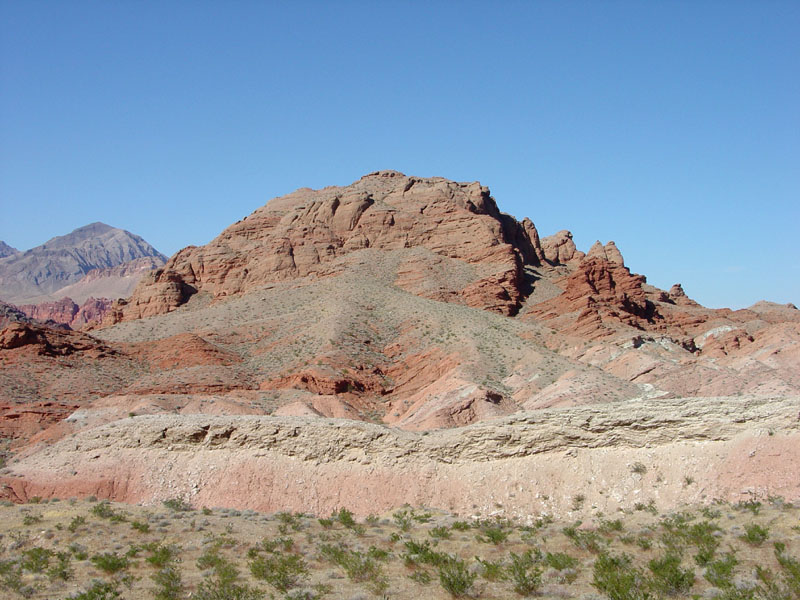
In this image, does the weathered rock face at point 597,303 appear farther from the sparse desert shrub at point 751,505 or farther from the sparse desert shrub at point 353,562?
the sparse desert shrub at point 353,562

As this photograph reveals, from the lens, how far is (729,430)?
1641cm

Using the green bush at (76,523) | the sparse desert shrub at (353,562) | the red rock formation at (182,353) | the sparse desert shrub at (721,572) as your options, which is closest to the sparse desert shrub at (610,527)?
Answer: the sparse desert shrub at (721,572)

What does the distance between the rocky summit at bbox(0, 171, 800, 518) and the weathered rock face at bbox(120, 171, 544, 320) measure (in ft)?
0.90

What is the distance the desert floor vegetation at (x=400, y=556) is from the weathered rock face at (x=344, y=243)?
4519 cm

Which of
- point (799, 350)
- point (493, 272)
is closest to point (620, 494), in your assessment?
point (799, 350)

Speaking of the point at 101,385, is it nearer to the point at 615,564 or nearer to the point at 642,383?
the point at 642,383

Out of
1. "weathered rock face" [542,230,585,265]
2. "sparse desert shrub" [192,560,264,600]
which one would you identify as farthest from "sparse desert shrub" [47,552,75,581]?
"weathered rock face" [542,230,585,265]

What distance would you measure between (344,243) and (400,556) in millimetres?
61967

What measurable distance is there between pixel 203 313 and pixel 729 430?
5281cm

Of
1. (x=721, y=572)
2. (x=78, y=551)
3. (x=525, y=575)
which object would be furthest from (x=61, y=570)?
(x=721, y=572)

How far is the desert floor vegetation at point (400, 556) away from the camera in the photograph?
10.2 m

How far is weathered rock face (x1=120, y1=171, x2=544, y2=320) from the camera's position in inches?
2653

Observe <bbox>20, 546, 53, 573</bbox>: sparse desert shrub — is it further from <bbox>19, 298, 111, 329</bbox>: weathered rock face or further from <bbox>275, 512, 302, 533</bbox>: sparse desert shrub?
<bbox>19, 298, 111, 329</bbox>: weathered rock face

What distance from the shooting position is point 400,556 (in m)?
12.1
